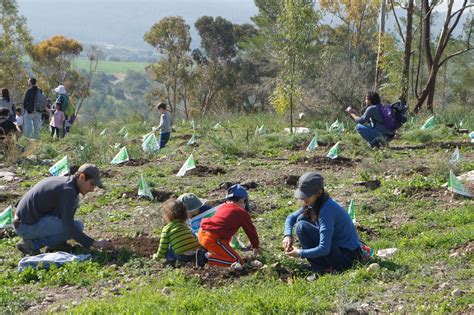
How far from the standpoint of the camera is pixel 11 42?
111ft

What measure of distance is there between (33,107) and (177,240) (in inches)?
445

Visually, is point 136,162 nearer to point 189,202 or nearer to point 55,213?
point 55,213

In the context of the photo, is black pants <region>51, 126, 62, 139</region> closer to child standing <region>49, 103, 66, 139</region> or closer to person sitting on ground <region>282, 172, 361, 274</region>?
child standing <region>49, 103, 66, 139</region>

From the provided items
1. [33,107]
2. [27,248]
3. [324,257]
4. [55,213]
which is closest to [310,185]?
[324,257]

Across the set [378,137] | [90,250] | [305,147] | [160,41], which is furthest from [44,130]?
[160,41]

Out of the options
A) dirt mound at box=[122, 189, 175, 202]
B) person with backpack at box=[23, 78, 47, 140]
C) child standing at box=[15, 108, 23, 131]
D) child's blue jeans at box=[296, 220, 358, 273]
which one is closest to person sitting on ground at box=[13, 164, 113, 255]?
child's blue jeans at box=[296, 220, 358, 273]

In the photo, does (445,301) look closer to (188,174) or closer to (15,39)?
(188,174)

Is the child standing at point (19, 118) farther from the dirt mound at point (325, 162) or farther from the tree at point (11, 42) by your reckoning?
the tree at point (11, 42)

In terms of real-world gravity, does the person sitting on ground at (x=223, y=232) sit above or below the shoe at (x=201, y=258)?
above

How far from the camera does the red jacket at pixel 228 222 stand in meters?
6.00

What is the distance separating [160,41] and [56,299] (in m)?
41.5

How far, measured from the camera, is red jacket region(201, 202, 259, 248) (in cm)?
600

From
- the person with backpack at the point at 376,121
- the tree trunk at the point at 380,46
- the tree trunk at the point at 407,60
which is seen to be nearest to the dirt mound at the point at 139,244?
the person with backpack at the point at 376,121

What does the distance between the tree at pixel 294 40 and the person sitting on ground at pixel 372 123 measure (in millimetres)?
5378
